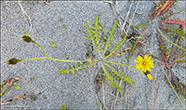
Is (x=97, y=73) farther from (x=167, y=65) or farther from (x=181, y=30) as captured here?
(x=181, y=30)

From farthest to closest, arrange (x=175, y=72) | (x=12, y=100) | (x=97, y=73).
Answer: (x=175, y=72)
(x=97, y=73)
(x=12, y=100)

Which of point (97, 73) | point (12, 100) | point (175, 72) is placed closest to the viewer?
point (12, 100)

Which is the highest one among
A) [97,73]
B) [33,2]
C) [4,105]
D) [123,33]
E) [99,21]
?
[33,2]

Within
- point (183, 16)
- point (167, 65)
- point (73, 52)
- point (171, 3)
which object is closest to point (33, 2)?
point (73, 52)

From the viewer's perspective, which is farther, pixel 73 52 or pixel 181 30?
pixel 181 30

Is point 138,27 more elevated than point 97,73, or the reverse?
point 138,27

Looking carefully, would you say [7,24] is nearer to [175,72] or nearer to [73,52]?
[73,52]
